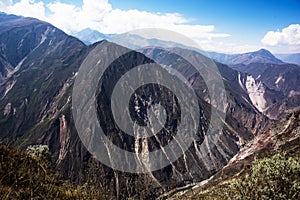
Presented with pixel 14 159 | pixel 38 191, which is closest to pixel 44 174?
pixel 38 191

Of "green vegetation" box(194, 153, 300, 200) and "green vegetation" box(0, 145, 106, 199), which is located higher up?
"green vegetation" box(0, 145, 106, 199)

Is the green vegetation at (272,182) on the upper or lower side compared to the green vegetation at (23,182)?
lower

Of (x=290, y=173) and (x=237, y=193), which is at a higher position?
(x=290, y=173)

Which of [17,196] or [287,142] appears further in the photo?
[287,142]

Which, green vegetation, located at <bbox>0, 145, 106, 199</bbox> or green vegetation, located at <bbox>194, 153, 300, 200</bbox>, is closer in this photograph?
green vegetation, located at <bbox>0, 145, 106, 199</bbox>

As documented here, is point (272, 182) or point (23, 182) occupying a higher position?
point (23, 182)

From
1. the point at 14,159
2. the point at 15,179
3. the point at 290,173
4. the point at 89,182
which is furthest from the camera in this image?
the point at 290,173

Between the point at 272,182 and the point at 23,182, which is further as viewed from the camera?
the point at 272,182

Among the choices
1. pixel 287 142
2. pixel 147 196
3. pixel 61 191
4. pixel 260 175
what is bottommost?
pixel 147 196

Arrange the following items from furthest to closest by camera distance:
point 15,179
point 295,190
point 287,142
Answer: point 287,142
point 295,190
point 15,179

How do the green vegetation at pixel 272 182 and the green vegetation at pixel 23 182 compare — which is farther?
the green vegetation at pixel 272 182

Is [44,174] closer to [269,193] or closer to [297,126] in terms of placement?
[269,193]
